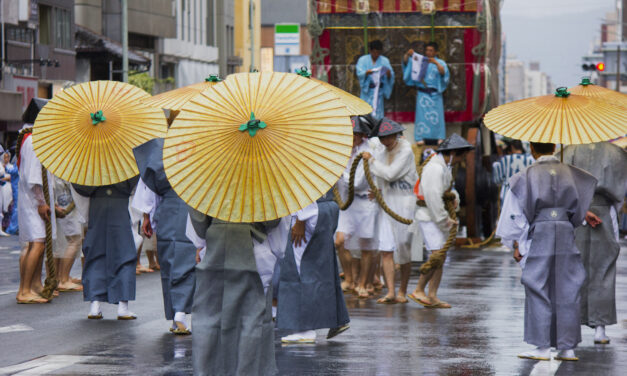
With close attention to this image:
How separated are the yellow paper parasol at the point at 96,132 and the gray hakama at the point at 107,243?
0.53 metres

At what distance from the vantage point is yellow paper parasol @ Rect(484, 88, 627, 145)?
8.40m

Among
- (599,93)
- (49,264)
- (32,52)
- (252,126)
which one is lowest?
(49,264)

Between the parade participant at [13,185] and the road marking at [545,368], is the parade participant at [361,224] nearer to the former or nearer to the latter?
the road marking at [545,368]

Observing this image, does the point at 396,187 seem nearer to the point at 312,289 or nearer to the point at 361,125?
the point at 361,125

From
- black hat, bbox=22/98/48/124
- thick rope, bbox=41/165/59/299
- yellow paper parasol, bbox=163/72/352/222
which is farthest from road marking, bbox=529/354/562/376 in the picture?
black hat, bbox=22/98/48/124

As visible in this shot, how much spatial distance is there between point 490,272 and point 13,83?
22454 millimetres

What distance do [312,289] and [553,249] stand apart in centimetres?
194

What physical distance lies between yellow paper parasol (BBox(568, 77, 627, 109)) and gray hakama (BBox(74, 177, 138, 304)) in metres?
4.02

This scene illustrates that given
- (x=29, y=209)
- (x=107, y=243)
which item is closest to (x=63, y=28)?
(x=29, y=209)

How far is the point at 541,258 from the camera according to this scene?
28.0 ft

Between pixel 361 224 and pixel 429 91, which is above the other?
pixel 429 91

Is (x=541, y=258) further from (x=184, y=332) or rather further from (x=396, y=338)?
(x=184, y=332)

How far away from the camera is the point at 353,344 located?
30.0ft

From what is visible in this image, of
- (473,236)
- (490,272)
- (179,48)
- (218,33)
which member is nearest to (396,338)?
(490,272)
